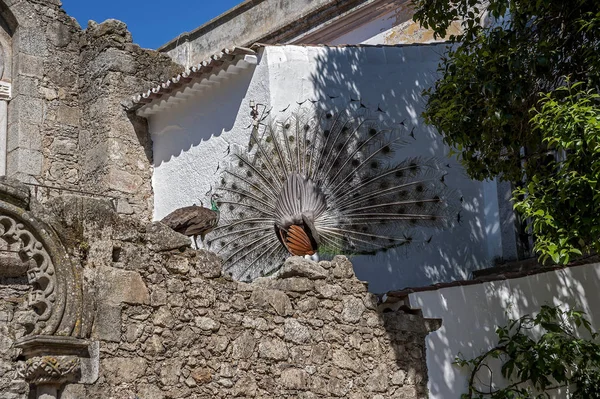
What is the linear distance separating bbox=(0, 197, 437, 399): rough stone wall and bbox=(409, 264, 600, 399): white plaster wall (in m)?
0.20

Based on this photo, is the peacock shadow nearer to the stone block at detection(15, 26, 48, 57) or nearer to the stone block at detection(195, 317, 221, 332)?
the stone block at detection(15, 26, 48, 57)

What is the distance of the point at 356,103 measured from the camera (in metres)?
12.9

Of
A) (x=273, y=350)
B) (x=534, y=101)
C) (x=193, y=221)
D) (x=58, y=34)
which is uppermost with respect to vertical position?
(x=58, y=34)

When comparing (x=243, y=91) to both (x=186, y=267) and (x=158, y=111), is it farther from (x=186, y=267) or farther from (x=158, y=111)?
(x=186, y=267)

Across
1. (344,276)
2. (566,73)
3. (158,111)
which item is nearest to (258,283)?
(344,276)

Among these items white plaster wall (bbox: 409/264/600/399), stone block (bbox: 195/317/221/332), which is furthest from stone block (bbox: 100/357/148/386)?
white plaster wall (bbox: 409/264/600/399)

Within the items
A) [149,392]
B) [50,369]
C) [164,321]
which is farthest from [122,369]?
[50,369]

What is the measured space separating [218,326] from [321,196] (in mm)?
3333

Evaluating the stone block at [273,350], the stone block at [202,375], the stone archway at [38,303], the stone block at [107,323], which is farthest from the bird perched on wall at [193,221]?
the stone archway at [38,303]

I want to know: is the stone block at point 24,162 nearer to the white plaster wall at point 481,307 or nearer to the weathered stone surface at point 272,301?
the weathered stone surface at point 272,301

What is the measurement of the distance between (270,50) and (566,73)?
413cm

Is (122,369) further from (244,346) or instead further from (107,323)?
(244,346)

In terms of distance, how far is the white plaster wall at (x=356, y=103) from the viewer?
12625mm

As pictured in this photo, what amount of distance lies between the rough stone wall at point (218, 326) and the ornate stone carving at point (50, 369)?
119 mm
